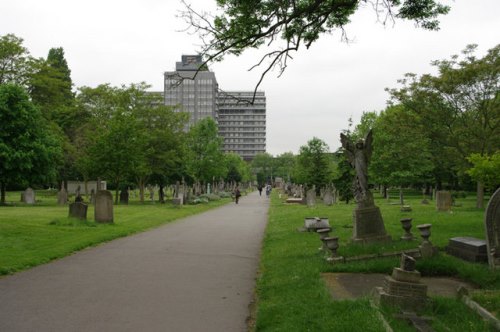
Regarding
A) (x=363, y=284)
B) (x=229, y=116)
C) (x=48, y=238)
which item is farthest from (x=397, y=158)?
(x=229, y=116)

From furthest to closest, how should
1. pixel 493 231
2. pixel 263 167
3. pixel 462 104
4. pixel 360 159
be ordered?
pixel 263 167 → pixel 462 104 → pixel 360 159 → pixel 493 231

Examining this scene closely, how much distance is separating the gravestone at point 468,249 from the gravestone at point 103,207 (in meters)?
13.4

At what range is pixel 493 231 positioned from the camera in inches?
336

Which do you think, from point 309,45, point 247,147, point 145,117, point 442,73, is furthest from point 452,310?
point 247,147

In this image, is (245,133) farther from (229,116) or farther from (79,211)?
(79,211)

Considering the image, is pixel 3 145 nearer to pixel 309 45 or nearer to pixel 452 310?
pixel 309 45

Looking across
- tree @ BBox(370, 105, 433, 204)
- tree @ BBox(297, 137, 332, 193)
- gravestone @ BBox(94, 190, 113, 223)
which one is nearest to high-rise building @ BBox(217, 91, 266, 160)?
tree @ BBox(297, 137, 332, 193)

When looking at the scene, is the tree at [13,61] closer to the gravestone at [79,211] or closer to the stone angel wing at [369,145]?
the gravestone at [79,211]

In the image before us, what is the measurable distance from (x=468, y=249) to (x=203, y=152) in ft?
137

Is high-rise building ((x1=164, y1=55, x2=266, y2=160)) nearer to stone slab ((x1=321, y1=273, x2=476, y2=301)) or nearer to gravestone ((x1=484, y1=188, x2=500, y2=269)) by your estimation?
gravestone ((x1=484, y1=188, x2=500, y2=269))

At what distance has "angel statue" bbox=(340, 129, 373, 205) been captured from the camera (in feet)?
40.0

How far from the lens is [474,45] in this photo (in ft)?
85.5

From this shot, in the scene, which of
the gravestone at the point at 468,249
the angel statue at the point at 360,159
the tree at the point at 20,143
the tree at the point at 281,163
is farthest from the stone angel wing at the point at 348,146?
the tree at the point at 281,163

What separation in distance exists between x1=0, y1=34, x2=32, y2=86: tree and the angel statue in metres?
36.6
